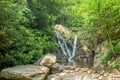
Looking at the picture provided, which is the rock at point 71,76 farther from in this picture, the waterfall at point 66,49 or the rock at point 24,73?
the waterfall at point 66,49

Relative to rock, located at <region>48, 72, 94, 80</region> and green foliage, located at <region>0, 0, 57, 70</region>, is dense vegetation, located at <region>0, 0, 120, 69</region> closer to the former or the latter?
green foliage, located at <region>0, 0, 57, 70</region>

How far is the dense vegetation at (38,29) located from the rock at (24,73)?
756 mm

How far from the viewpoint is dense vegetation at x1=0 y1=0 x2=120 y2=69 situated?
719 cm

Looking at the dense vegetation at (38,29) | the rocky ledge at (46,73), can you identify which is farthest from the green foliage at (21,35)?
the rocky ledge at (46,73)

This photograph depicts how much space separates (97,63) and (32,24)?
3.51 meters

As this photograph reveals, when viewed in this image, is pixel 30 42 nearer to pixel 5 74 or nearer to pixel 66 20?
pixel 5 74

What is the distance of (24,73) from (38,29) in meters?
3.85

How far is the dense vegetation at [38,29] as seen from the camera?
23.6ft

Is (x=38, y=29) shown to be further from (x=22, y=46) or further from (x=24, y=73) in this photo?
(x=24, y=73)

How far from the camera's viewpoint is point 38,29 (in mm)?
10391

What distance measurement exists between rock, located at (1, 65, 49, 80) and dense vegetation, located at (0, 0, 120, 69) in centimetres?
76

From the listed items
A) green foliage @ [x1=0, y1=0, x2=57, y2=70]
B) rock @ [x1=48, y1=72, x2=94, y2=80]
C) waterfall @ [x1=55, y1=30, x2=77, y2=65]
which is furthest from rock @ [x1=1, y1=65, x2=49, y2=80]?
waterfall @ [x1=55, y1=30, x2=77, y2=65]

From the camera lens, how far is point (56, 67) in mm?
9172

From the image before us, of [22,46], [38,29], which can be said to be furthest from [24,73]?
[38,29]
